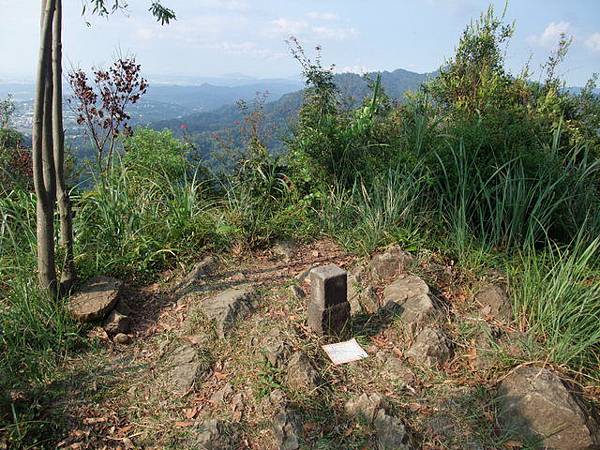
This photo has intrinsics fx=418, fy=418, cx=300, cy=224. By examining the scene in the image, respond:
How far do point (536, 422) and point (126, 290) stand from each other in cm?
255

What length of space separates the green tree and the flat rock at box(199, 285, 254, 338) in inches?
36.1

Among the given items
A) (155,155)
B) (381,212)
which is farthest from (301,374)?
(155,155)

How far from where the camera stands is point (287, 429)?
1.90 meters

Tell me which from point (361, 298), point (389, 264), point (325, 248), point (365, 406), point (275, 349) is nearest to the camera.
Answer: point (365, 406)

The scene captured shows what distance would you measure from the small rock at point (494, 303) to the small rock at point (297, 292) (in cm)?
114

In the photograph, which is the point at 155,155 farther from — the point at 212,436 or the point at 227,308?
the point at 212,436

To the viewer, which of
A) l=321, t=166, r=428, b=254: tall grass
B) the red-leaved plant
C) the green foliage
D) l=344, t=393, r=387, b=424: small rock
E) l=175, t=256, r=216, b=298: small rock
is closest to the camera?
l=344, t=393, r=387, b=424: small rock

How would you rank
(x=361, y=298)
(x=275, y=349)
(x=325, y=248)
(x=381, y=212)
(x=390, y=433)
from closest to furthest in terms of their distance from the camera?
(x=390, y=433)
(x=275, y=349)
(x=361, y=298)
(x=381, y=212)
(x=325, y=248)

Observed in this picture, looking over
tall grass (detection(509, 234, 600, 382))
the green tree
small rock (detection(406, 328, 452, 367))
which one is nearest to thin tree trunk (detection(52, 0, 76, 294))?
the green tree

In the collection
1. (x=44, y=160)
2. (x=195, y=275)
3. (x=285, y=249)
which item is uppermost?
(x=44, y=160)

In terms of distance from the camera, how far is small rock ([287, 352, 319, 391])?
211 cm

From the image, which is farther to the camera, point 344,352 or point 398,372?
point 344,352

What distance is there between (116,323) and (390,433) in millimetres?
1712

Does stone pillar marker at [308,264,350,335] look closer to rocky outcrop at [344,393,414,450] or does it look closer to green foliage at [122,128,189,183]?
rocky outcrop at [344,393,414,450]
